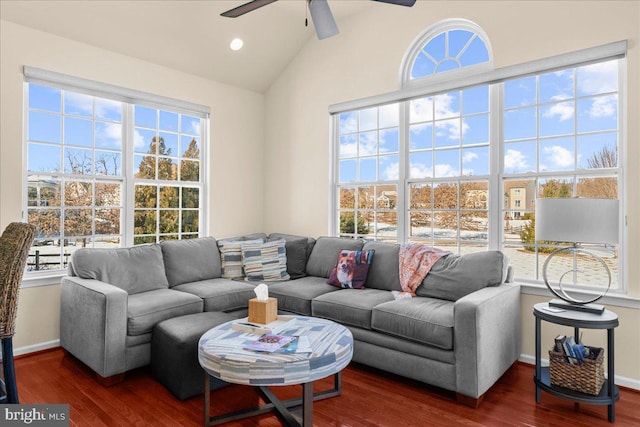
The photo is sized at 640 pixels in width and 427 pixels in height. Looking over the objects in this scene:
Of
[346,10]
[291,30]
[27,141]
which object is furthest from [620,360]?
[27,141]

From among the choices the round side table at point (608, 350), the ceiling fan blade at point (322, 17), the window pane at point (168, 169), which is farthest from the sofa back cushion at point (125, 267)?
the round side table at point (608, 350)

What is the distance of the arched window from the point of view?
358cm

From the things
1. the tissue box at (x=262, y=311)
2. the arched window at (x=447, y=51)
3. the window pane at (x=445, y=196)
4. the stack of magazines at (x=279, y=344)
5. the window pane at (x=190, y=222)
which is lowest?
the stack of magazines at (x=279, y=344)

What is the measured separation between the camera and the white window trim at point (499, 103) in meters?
2.86

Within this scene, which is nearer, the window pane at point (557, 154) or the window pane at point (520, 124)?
the window pane at point (557, 154)

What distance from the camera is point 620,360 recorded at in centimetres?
284

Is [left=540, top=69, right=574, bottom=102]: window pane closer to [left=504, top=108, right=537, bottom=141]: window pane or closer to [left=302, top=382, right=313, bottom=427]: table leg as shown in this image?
[left=504, top=108, right=537, bottom=141]: window pane

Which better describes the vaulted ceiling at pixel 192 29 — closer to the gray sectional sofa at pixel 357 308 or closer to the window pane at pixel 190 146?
the window pane at pixel 190 146

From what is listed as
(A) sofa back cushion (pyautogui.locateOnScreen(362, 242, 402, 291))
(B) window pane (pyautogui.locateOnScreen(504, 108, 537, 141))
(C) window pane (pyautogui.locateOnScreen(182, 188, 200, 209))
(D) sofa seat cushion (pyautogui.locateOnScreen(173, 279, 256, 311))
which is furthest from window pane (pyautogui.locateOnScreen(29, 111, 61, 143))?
(B) window pane (pyautogui.locateOnScreen(504, 108, 537, 141))

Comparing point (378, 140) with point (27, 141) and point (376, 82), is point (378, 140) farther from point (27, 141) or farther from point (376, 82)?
point (27, 141)

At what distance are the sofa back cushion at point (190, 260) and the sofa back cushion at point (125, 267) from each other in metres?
0.09

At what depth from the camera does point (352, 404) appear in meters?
2.54

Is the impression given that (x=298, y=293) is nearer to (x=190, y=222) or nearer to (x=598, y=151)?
(x=190, y=222)

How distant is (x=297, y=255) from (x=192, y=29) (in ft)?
8.37
